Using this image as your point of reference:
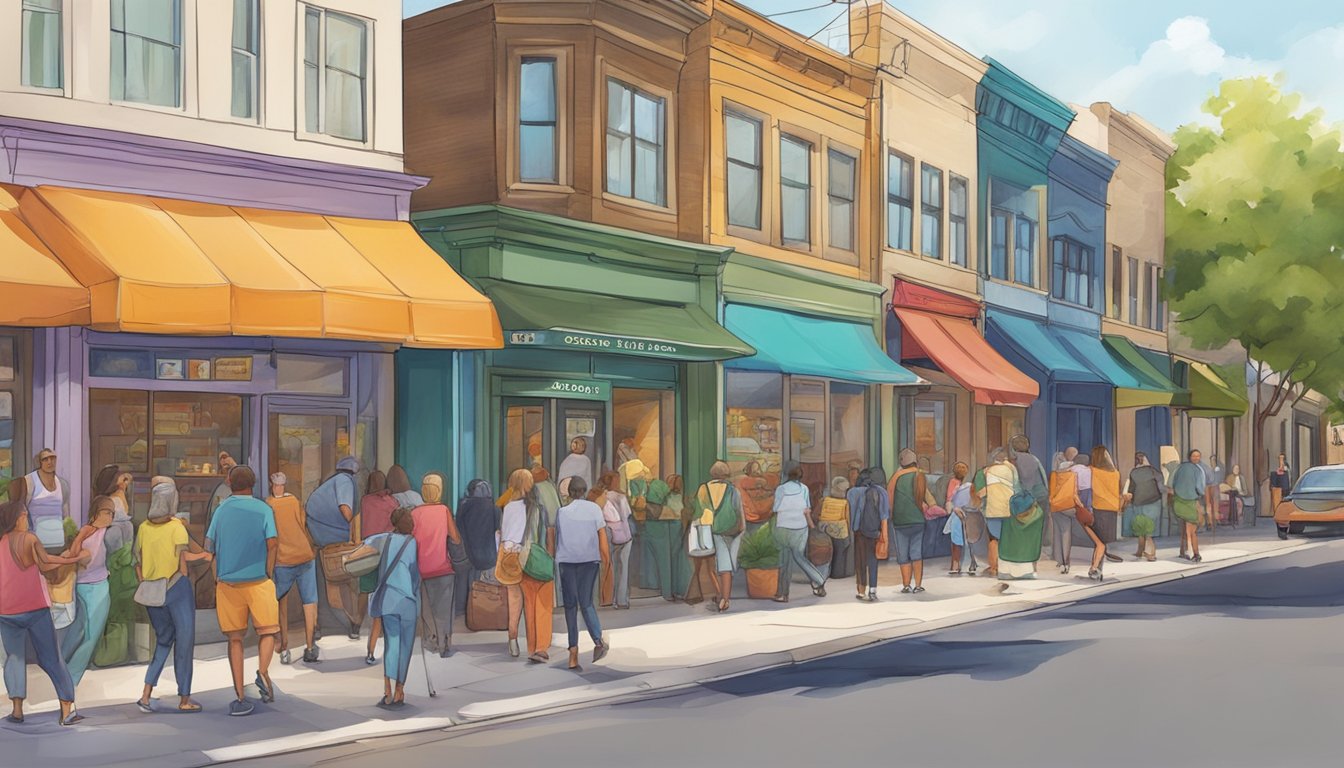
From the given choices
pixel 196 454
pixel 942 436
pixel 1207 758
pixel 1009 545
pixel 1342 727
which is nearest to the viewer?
pixel 1207 758

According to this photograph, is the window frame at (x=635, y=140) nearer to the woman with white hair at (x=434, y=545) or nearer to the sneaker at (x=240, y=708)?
the woman with white hair at (x=434, y=545)

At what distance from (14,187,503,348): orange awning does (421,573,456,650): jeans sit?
3.06 meters

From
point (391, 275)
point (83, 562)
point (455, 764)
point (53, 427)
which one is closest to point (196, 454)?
point (53, 427)

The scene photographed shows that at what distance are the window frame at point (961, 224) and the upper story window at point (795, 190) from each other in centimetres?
510

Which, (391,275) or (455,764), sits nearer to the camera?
(455,764)

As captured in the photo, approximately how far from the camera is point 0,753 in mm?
9719

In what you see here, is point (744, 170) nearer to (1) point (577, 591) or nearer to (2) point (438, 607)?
(1) point (577, 591)

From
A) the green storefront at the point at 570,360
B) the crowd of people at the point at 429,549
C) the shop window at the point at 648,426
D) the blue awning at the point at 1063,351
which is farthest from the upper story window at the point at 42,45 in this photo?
the blue awning at the point at 1063,351

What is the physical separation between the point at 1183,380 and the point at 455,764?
33.3 meters

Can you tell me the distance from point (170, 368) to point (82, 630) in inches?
165

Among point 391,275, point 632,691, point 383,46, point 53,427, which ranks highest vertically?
point 383,46

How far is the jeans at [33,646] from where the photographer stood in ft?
34.2

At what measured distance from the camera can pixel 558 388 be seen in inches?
731

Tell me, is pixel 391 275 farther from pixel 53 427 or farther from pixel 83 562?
pixel 83 562
